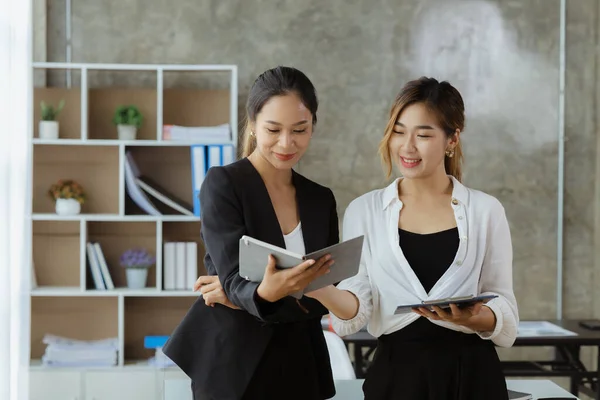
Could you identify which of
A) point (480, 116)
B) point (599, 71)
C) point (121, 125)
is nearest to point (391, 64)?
point (480, 116)

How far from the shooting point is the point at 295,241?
5.24 feet

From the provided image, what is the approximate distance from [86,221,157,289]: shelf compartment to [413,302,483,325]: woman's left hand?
10.5 feet

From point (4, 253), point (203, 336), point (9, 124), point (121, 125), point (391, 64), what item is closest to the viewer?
point (203, 336)

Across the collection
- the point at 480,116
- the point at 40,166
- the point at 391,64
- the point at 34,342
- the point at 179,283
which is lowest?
the point at 34,342

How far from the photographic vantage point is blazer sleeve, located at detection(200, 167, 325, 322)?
4.91ft

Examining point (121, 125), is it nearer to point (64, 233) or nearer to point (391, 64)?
point (64, 233)

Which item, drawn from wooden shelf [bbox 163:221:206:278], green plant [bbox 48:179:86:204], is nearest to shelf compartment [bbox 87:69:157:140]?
green plant [bbox 48:179:86:204]

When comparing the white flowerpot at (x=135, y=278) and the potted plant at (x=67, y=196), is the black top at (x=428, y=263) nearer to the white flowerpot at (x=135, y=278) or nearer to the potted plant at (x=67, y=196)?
the white flowerpot at (x=135, y=278)

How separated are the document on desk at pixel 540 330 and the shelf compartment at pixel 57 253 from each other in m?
2.43

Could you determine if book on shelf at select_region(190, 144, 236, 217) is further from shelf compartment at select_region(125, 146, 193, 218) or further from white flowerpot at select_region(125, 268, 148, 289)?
white flowerpot at select_region(125, 268, 148, 289)

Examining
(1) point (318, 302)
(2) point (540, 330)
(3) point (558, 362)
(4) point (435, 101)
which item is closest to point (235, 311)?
(1) point (318, 302)

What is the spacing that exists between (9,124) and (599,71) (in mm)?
3325

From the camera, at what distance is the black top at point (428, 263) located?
1.63 metres

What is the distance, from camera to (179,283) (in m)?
4.41
